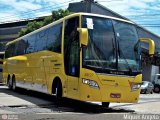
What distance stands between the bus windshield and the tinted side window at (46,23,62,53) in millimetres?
2290

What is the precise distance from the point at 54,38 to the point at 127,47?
3.78m

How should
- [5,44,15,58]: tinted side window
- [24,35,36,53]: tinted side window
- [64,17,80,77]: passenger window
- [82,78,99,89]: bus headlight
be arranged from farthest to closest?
[5,44,15,58]: tinted side window, [24,35,36,53]: tinted side window, [64,17,80,77]: passenger window, [82,78,99,89]: bus headlight

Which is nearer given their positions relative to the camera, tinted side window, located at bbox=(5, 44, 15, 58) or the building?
tinted side window, located at bbox=(5, 44, 15, 58)

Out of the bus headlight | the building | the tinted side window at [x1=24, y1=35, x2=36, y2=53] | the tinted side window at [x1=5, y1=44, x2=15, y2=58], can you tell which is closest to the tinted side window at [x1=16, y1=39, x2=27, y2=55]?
the tinted side window at [x1=24, y1=35, x2=36, y2=53]

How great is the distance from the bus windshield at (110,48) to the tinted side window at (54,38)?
2.29m

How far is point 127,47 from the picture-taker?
15.8 m

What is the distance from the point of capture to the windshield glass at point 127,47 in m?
15.4

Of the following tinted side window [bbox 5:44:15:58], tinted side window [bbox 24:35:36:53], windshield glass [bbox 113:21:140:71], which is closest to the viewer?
windshield glass [bbox 113:21:140:71]

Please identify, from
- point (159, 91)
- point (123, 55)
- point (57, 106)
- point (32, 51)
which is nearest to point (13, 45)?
point (32, 51)

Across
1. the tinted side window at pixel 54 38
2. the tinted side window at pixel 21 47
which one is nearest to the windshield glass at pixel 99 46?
the tinted side window at pixel 54 38

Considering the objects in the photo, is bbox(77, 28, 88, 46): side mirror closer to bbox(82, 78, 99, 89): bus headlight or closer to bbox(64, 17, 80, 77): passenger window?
bbox(64, 17, 80, 77): passenger window

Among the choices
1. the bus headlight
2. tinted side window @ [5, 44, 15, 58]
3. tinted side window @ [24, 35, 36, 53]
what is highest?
tinted side window @ [24, 35, 36, 53]

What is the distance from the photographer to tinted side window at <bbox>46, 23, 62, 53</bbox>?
1733cm

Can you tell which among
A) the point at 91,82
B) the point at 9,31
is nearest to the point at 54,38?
the point at 91,82
